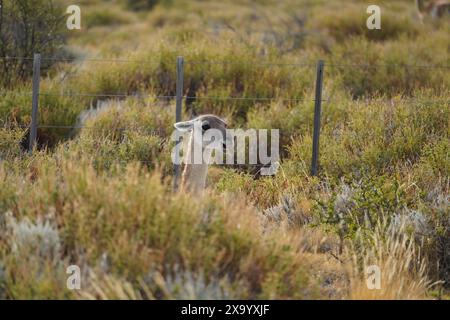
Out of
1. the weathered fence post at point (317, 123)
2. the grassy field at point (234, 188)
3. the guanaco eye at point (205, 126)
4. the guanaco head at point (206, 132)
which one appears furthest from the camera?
the weathered fence post at point (317, 123)

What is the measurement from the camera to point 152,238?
18.4ft

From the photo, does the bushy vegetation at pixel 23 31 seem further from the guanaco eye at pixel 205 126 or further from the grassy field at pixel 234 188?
the guanaco eye at pixel 205 126

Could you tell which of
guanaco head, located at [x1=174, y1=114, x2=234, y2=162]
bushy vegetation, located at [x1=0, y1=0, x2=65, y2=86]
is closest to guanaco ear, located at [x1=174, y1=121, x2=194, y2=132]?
guanaco head, located at [x1=174, y1=114, x2=234, y2=162]

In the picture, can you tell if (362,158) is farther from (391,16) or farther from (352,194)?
(391,16)

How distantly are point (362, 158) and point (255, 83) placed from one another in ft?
14.5

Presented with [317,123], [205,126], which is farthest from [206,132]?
[317,123]

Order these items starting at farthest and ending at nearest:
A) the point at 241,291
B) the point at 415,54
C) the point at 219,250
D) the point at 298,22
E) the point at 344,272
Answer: the point at 298,22 → the point at 415,54 → the point at 344,272 → the point at 219,250 → the point at 241,291

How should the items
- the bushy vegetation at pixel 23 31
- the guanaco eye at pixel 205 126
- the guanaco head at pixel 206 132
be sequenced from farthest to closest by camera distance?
1. the bushy vegetation at pixel 23 31
2. the guanaco eye at pixel 205 126
3. the guanaco head at pixel 206 132

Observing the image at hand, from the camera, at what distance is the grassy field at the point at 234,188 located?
5.54 meters

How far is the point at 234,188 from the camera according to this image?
882 centimetres

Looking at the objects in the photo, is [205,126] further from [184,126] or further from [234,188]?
[234,188]

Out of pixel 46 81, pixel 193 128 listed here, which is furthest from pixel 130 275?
pixel 46 81

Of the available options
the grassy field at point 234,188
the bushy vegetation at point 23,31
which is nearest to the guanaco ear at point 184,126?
the grassy field at point 234,188

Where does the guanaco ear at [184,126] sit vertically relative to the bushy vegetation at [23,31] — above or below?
below
